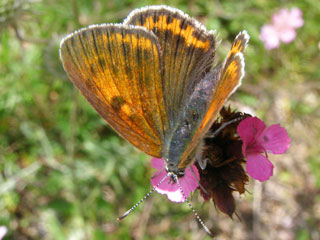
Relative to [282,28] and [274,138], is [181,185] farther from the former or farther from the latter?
[282,28]

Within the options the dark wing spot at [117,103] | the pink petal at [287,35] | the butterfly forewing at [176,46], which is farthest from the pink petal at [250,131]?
the pink petal at [287,35]

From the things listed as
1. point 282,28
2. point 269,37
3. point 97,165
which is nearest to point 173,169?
point 97,165

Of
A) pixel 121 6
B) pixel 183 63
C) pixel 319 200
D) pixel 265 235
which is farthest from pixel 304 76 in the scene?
pixel 183 63

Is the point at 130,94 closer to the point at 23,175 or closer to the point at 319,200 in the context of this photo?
the point at 23,175

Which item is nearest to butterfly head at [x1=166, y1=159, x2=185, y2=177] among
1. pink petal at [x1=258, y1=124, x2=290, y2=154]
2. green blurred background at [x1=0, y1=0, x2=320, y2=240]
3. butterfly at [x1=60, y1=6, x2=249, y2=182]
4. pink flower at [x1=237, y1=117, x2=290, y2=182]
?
butterfly at [x1=60, y1=6, x2=249, y2=182]

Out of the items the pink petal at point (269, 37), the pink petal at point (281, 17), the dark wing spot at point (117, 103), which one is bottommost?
the dark wing spot at point (117, 103)

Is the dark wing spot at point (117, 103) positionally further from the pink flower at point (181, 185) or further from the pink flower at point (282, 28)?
the pink flower at point (282, 28)
